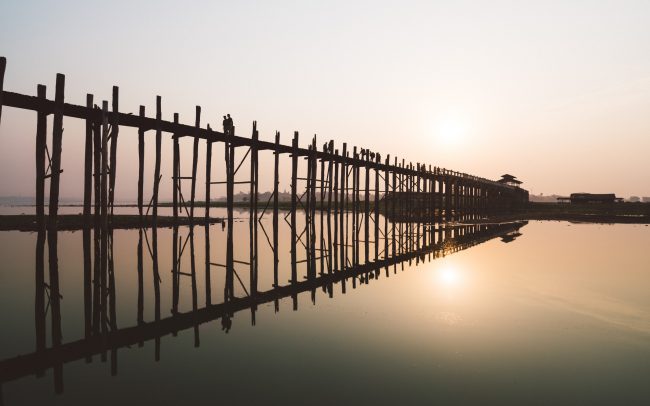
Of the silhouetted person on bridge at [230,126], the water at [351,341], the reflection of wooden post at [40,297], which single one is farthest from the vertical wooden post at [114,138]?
the silhouetted person on bridge at [230,126]

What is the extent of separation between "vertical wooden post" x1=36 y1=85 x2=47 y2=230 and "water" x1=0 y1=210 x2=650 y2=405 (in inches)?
83.7

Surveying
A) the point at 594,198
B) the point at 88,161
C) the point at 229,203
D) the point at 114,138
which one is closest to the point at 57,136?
the point at 88,161

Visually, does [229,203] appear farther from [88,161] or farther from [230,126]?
[88,161]

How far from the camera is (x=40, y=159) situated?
6906mm

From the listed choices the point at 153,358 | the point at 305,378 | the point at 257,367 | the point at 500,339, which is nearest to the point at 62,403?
the point at 153,358

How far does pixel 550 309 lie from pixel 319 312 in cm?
577

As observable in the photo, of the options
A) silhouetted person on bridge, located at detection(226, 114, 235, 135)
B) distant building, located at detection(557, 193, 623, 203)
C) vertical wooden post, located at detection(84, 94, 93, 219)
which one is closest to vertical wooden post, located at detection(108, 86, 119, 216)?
vertical wooden post, located at detection(84, 94, 93, 219)

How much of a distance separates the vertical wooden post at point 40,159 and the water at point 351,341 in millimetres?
2127

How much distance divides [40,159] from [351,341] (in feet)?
22.5

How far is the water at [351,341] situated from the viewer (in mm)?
5297

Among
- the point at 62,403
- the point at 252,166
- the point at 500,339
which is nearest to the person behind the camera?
the point at 62,403

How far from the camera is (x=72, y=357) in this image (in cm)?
640

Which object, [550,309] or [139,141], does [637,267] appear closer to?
[550,309]

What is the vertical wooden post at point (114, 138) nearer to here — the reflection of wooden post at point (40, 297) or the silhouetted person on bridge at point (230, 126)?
the reflection of wooden post at point (40, 297)
